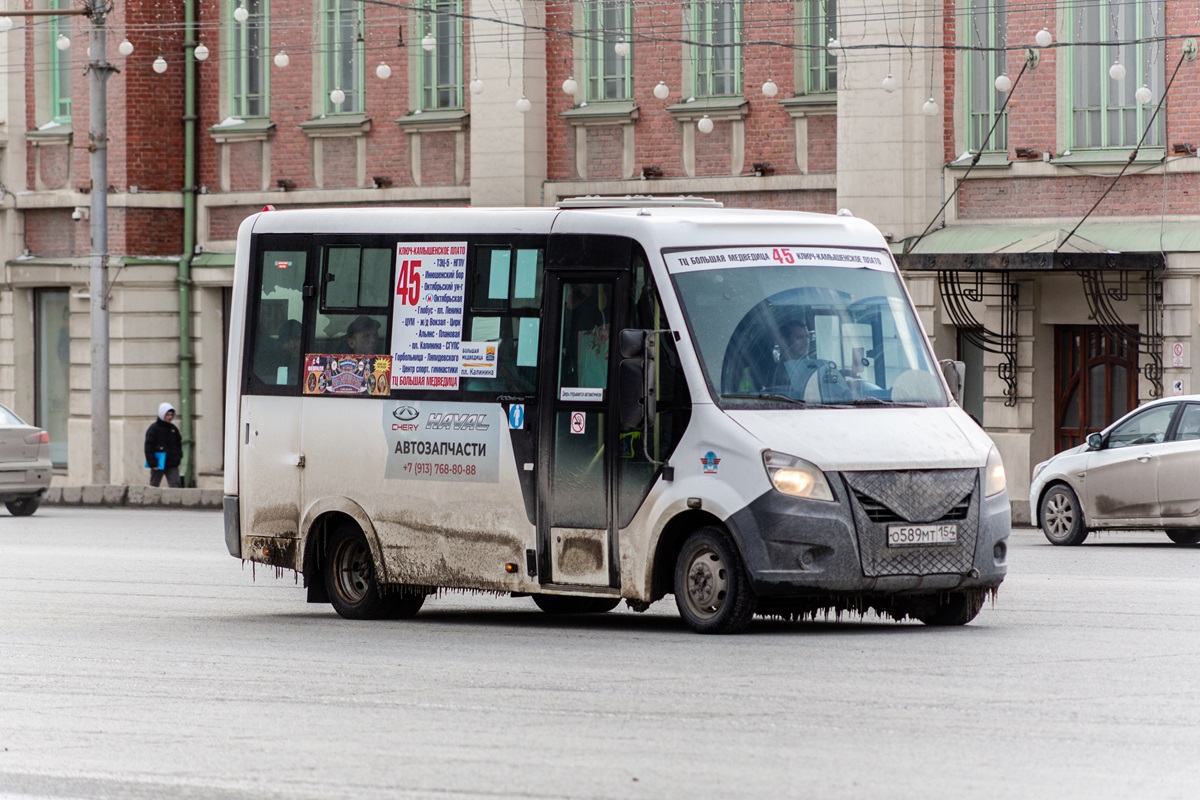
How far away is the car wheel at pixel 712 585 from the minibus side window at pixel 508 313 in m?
1.51

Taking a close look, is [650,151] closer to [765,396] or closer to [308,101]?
[308,101]

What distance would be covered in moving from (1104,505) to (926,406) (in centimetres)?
961

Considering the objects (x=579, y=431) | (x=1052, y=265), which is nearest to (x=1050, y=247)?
(x=1052, y=265)

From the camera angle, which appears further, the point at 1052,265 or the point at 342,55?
the point at 342,55

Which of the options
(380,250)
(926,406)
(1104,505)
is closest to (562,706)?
(926,406)

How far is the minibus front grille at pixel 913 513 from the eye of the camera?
13.4 metres

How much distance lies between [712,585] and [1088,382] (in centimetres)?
1713

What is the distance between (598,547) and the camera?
46.4ft

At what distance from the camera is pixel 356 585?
51.8 ft

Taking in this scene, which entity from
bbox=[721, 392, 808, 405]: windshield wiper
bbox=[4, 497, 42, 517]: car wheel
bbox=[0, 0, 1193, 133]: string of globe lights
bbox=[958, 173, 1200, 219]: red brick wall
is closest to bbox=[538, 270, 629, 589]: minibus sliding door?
bbox=[721, 392, 808, 405]: windshield wiper

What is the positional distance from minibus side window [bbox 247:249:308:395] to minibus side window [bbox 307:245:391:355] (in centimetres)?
18

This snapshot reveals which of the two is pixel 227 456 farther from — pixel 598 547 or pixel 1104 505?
pixel 1104 505

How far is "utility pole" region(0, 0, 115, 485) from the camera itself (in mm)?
34625

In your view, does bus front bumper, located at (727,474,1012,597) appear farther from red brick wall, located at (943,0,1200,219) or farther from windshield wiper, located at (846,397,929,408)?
red brick wall, located at (943,0,1200,219)
